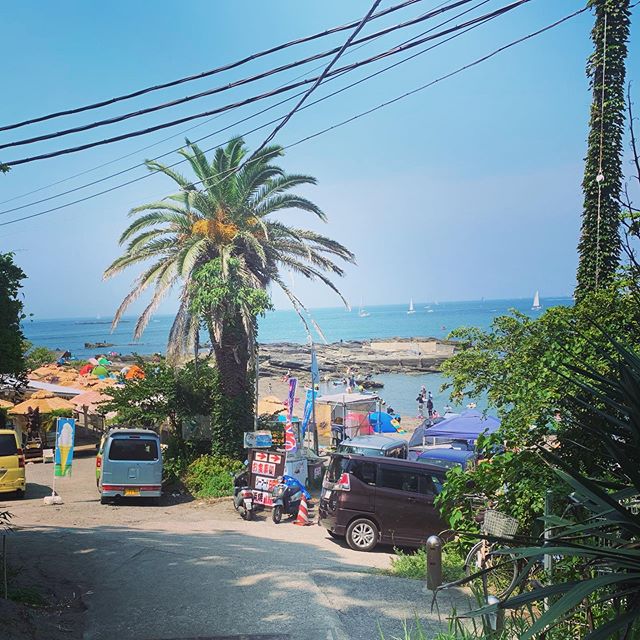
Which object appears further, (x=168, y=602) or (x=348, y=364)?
(x=348, y=364)

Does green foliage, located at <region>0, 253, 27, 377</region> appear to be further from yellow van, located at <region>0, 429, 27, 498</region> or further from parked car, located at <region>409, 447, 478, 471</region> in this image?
parked car, located at <region>409, 447, 478, 471</region>

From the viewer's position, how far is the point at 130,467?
1641 centimetres

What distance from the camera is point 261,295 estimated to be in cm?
1911

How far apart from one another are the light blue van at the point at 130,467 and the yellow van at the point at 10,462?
6.22 feet

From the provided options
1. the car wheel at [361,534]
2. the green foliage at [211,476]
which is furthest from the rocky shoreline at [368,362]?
the car wheel at [361,534]

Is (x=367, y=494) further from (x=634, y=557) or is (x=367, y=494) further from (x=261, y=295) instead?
(x=634, y=557)

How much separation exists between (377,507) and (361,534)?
23.9 inches

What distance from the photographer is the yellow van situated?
1588 cm

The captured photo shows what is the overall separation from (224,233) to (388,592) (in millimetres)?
14447

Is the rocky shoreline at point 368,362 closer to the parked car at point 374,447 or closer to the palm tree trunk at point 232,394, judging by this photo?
the palm tree trunk at point 232,394

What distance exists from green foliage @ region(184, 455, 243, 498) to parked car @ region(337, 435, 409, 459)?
3.20 meters

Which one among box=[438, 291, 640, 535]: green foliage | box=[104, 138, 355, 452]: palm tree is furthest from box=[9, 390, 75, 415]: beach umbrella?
box=[438, 291, 640, 535]: green foliage

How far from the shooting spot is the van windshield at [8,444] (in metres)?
15.9

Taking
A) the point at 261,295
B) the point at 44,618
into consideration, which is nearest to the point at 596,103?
the point at 261,295
